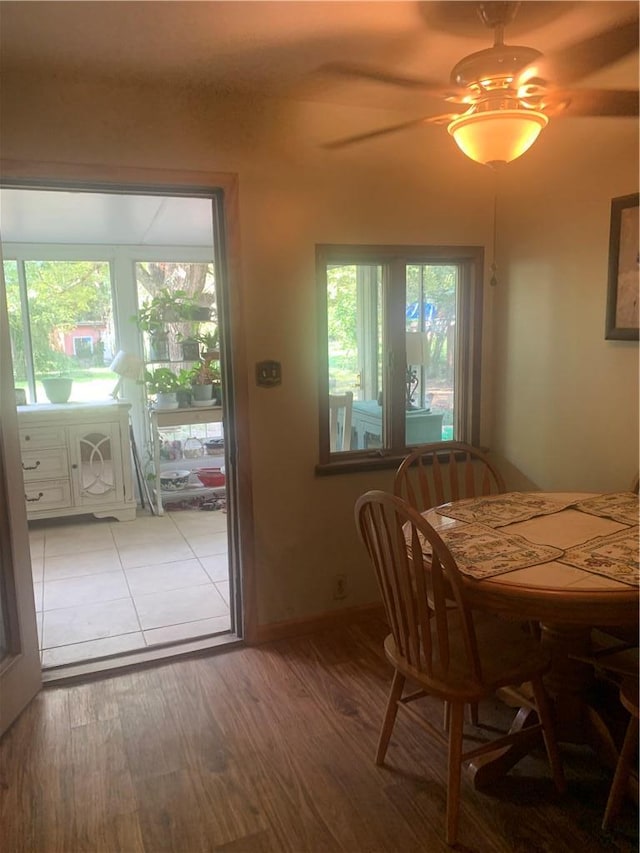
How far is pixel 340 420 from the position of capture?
3092 millimetres

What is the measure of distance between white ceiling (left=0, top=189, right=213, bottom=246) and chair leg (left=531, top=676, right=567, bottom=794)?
2478mm

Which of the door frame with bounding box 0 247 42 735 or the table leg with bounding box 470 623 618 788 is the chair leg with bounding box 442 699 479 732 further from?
the door frame with bounding box 0 247 42 735

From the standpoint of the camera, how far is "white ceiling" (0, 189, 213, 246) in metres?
3.46

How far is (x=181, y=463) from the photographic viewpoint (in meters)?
5.45

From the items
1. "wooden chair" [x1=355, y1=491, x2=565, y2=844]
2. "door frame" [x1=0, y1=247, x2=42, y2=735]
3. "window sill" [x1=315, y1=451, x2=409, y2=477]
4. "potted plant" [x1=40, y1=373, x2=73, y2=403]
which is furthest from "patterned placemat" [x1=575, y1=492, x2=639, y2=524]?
"potted plant" [x1=40, y1=373, x2=73, y2=403]

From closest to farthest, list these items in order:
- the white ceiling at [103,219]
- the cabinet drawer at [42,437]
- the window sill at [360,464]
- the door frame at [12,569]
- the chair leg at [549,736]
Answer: the chair leg at [549,736] → the door frame at [12,569] → the window sill at [360,464] → the white ceiling at [103,219] → the cabinet drawer at [42,437]

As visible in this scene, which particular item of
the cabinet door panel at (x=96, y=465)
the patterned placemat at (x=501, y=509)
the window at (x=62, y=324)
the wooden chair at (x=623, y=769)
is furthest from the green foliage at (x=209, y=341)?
the wooden chair at (x=623, y=769)

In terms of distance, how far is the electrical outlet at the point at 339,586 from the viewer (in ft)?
9.96

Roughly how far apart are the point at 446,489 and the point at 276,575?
0.98m

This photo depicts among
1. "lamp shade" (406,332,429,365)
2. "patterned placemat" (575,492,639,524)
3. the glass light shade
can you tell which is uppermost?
the glass light shade

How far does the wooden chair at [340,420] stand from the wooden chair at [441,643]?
112 centimetres

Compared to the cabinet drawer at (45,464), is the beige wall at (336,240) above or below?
above

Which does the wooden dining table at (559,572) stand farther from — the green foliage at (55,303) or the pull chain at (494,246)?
the green foliage at (55,303)

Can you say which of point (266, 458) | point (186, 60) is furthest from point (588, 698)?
point (186, 60)
